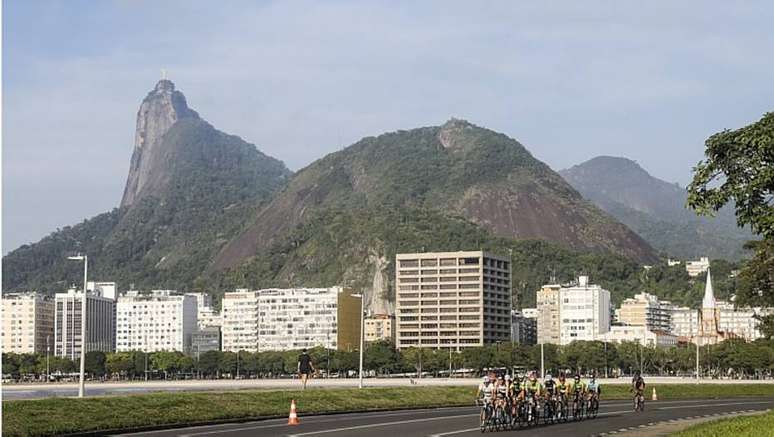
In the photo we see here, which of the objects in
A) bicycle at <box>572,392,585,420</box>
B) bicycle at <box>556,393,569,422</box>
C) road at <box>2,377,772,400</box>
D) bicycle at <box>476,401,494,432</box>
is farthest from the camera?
road at <box>2,377,772,400</box>

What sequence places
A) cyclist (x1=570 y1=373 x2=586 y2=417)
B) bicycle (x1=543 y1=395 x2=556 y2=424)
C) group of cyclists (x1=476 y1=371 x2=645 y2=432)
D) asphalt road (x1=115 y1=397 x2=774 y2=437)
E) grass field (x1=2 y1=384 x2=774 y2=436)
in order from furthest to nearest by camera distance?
cyclist (x1=570 y1=373 x2=586 y2=417) < bicycle (x1=543 y1=395 x2=556 y2=424) < group of cyclists (x1=476 y1=371 x2=645 y2=432) < asphalt road (x1=115 y1=397 x2=774 y2=437) < grass field (x1=2 y1=384 x2=774 y2=436)

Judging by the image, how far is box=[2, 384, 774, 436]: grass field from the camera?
114 feet

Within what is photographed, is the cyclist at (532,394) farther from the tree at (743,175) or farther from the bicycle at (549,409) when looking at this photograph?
the tree at (743,175)

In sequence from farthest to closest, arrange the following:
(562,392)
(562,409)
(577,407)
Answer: (577,407) < (562,392) < (562,409)

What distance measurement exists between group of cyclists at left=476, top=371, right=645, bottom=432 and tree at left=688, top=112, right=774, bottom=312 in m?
13.2

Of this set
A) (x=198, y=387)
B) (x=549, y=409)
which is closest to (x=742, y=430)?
(x=549, y=409)

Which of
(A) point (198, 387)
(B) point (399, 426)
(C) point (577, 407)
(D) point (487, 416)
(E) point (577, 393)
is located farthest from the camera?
(A) point (198, 387)

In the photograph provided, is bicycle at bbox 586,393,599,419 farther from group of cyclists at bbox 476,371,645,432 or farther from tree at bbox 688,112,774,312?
tree at bbox 688,112,774,312

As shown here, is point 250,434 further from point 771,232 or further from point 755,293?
point 755,293

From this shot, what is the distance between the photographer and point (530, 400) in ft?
139

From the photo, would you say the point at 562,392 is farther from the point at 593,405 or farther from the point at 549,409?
the point at 593,405

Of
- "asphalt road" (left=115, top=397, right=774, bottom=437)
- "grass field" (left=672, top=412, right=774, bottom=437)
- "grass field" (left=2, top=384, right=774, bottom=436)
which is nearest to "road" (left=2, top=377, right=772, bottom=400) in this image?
"grass field" (left=2, top=384, right=774, bottom=436)

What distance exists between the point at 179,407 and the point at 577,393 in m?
16.1

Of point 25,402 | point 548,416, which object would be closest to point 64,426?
point 25,402
